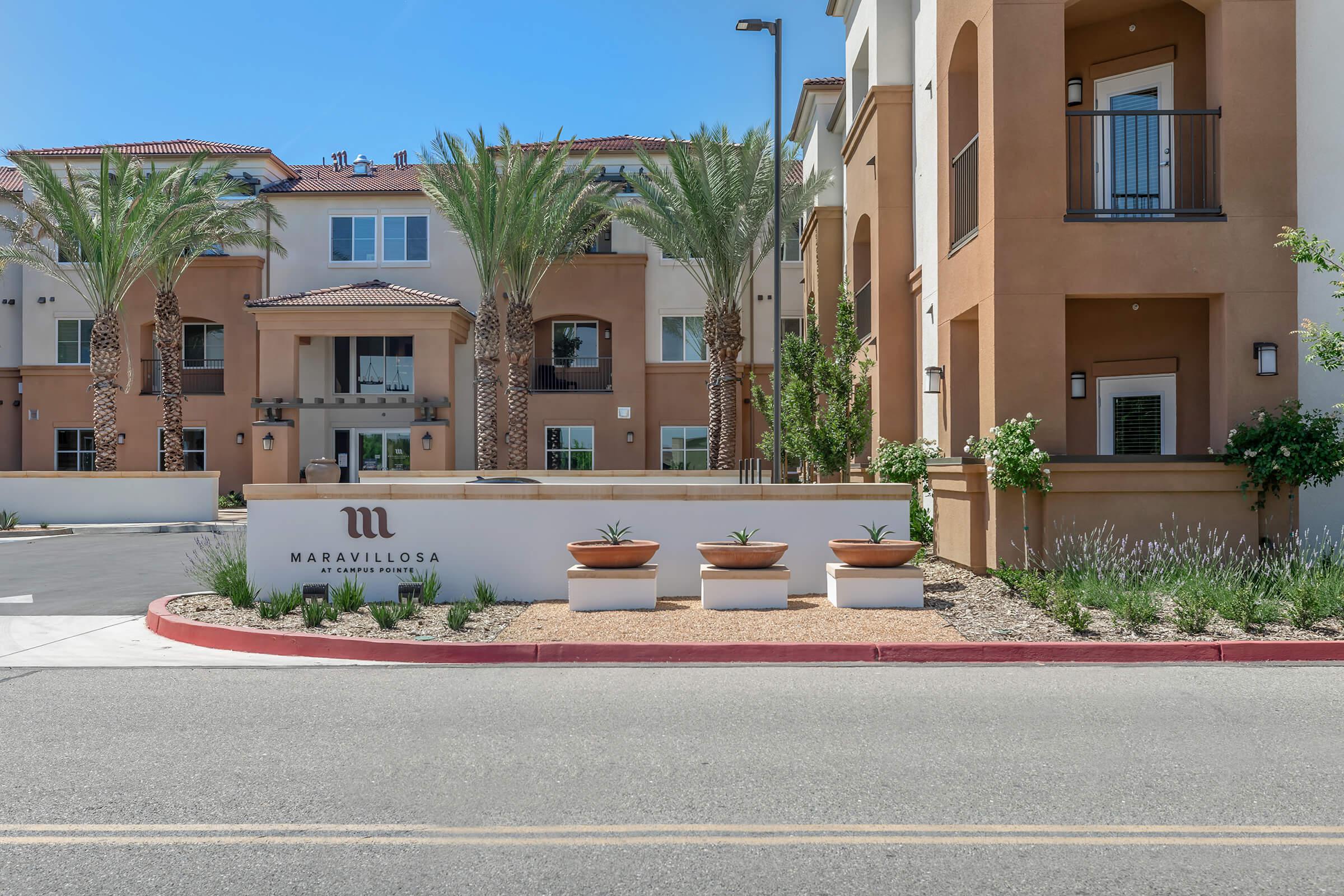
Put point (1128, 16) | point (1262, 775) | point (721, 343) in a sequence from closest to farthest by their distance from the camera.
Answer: point (1262, 775)
point (1128, 16)
point (721, 343)

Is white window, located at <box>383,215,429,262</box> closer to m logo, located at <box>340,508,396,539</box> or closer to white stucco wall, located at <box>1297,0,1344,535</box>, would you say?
m logo, located at <box>340,508,396,539</box>

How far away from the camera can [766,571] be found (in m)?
11.5

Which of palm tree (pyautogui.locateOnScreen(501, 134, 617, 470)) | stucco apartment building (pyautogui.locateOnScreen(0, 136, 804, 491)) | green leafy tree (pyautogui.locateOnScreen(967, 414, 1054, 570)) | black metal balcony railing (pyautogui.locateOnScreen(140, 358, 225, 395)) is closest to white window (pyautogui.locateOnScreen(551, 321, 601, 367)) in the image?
stucco apartment building (pyautogui.locateOnScreen(0, 136, 804, 491))

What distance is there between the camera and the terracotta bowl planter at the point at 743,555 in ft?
38.2

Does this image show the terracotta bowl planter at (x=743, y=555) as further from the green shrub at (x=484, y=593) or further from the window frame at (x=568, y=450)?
the window frame at (x=568, y=450)

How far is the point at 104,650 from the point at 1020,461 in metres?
10.4

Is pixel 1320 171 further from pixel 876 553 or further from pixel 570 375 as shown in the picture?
pixel 570 375

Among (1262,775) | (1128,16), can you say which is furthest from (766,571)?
(1128,16)

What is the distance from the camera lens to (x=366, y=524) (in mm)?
12516

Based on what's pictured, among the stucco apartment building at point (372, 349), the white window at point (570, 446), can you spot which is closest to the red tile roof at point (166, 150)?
the stucco apartment building at point (372, 349)

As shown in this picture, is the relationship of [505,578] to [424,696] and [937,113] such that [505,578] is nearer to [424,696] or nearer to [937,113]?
[424,696]

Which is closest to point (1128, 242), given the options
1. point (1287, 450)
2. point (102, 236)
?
point (1287, 450)

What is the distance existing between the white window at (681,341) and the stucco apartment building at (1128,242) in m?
18.3

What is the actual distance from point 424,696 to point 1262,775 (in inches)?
224
